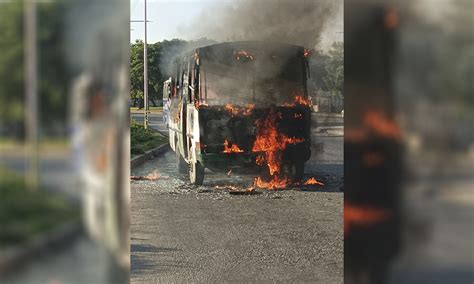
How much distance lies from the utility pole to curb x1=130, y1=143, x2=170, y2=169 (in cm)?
176

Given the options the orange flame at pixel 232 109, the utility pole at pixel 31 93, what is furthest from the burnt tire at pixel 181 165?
the utility pole at pixel 31 93

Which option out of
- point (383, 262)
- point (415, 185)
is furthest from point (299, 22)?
point (383, 262)

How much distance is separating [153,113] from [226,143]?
487 millimetres

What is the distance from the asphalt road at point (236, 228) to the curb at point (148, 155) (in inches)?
1.4

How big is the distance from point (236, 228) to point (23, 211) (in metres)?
2.00

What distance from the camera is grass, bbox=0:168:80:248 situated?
91.0 inches

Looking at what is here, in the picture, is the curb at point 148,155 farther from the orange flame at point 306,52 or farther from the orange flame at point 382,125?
the orange flame at point 382,125

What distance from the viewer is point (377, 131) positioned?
12.0 feet

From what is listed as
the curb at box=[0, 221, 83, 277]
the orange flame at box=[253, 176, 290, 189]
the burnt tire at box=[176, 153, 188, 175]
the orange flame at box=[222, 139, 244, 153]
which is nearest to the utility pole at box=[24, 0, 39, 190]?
the curb at box=[0, 221, 83, 277]

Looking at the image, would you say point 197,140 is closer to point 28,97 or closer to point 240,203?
point 240,203

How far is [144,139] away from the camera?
4105mm

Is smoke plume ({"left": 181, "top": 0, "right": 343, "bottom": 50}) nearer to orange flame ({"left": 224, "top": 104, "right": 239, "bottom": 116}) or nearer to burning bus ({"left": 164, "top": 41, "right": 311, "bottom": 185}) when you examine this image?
burning bus ({"left": 164, "top": 41, "right": 311, "bottom": 185})

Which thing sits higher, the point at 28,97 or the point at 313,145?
the point at 28,97

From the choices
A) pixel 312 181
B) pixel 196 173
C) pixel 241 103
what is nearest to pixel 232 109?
pixel 241 103
